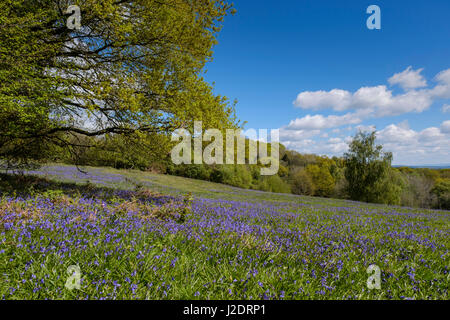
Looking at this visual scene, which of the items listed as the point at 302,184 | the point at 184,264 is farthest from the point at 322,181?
the point at 184,264

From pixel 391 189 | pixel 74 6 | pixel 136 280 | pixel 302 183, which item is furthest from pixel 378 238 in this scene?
pixel 302 183

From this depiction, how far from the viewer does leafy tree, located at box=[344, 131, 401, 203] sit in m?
44.1

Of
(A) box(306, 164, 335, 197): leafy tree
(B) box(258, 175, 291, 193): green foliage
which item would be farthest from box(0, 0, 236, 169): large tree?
(A) box(306, 164, 335, 197): leafy tree

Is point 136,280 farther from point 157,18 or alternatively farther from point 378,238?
point 157,18

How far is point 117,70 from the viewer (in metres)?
8.30

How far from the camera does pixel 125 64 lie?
333 inches

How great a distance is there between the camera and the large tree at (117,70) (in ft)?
22.8

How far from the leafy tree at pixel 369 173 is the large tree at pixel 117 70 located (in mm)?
47497

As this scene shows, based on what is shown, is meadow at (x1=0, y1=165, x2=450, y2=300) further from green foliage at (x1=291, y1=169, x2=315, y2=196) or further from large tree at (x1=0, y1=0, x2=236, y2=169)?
green foliage at (x1=291, y1=169, x2=315, y2=196)

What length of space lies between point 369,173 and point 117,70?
5161 centimetres

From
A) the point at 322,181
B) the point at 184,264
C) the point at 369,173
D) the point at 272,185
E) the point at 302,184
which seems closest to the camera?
the point at 184,264

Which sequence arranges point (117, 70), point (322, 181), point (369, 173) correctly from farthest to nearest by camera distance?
point (322, 181)
point (369, 173)
point (117, 70)

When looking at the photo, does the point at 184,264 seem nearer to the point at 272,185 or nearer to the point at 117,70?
the point at 117,70

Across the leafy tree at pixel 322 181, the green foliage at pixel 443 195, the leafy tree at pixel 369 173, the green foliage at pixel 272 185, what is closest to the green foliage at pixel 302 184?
the leafy tree at pixel 322 181
